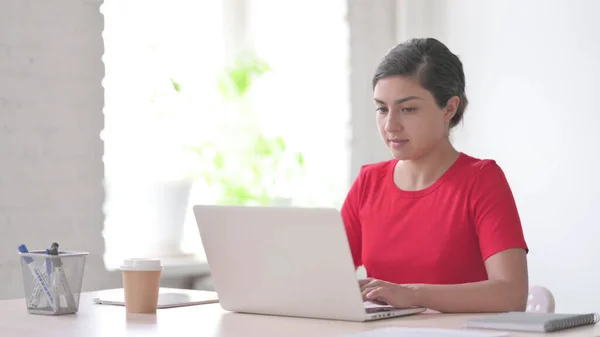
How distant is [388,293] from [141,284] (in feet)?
1.50

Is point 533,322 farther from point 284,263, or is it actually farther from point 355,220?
point 355,220

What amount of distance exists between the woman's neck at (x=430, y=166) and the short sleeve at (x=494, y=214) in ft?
0.35

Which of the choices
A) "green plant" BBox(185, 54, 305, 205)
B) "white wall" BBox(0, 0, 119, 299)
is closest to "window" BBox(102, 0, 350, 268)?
"green plant" BBox(185, 54, 305, 205)

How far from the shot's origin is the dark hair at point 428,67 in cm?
201

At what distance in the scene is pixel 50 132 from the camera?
8.98 ft

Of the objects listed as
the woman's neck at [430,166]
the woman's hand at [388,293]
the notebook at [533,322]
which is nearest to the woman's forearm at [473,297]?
the woman's hand at [388,293]

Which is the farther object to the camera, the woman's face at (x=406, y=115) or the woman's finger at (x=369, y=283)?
the woman's face at (x=406, y=115)

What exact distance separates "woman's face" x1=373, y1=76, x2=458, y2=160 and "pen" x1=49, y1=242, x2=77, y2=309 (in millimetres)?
753

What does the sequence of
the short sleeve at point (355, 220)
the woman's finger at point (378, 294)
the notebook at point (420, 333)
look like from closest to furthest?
the notebook at point (420, 333) < the woman's finger at point (378, 294) < the short sleeve at point (355, 220)

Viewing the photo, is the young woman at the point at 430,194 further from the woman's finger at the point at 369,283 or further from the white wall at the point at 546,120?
the white wall at the point at 546,120

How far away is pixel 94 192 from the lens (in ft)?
9.33

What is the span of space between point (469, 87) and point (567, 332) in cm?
236

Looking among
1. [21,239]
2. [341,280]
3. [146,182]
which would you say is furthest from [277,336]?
[146,182]

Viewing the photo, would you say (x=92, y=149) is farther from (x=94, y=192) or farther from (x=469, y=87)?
(x=469, y=87)
